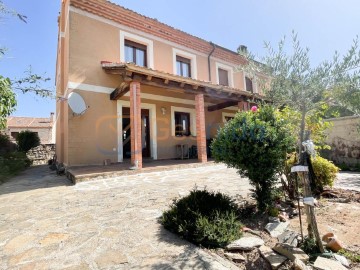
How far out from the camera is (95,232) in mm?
2748

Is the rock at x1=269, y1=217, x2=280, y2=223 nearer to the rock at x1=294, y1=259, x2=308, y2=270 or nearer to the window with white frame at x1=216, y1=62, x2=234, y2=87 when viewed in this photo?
the rock at x1=294, y1=259, x2=308, y2=270

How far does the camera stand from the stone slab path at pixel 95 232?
211cm

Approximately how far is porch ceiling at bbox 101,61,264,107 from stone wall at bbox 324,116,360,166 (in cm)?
432

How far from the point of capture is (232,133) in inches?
130

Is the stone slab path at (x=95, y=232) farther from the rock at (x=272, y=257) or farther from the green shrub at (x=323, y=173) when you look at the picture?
the green shrub at (x=323, y=173)

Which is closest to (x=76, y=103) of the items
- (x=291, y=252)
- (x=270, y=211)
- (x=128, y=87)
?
(x=128, y=87)

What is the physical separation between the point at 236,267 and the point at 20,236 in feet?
8.77

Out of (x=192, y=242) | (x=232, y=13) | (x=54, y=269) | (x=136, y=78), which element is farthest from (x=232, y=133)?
(x=232, y=13)

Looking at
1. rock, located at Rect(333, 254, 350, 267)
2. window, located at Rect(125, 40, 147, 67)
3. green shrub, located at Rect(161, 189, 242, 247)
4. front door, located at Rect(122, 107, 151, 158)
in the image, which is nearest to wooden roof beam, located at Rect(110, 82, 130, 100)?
front door, located at Rect(122, 107, 151, 158)

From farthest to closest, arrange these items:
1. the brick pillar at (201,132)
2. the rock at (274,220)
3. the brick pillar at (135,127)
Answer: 1. the brick pillar at (201,132)
2. the brick pillar at (135,127)
3. the rock at (274,220)

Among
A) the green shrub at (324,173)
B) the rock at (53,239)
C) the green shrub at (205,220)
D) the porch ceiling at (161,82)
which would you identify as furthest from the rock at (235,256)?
the porch ceiling at (161,82)

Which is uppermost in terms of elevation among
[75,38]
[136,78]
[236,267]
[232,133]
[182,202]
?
[75,38]

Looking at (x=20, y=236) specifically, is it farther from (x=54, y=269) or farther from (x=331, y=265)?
(x=331, y=265)

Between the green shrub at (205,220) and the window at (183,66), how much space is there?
940cm
